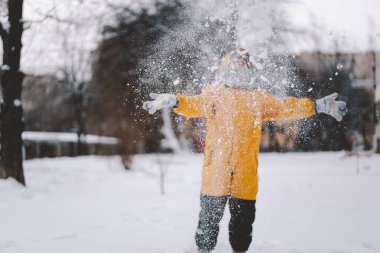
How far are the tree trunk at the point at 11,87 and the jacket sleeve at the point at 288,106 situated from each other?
6862 millimetres

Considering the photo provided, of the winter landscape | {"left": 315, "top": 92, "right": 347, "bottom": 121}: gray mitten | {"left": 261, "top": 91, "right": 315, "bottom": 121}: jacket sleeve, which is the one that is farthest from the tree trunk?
{"left": 315, "top": 92, "right": 347, "bottom": 121}: gray mitten

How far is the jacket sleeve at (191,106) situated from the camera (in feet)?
10.5

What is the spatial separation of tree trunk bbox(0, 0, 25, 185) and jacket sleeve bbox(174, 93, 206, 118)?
6554mm

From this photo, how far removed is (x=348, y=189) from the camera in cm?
849

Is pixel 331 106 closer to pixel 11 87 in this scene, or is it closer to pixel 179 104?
pixel 179 104

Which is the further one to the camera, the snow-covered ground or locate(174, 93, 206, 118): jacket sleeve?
the snow-covered ground

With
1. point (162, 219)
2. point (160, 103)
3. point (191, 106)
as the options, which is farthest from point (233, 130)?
point (162, 219)

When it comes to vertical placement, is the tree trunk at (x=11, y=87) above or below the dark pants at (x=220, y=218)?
above

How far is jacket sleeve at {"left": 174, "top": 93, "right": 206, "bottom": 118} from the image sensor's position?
3197 mm

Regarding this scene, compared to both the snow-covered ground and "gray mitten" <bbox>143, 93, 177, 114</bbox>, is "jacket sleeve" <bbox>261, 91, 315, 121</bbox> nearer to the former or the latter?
"gray mitten" <bbox>143, 93, 177, 114</bbox>

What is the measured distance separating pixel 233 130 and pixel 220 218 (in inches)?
28.0

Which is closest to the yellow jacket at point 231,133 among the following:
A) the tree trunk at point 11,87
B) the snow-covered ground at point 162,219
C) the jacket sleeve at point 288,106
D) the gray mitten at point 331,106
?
the jacket sleeve at point 288,106

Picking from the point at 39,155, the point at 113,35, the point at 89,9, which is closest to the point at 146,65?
the point at 89,9

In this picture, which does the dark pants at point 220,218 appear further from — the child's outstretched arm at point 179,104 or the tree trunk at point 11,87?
the tree trunk at point 11,87
